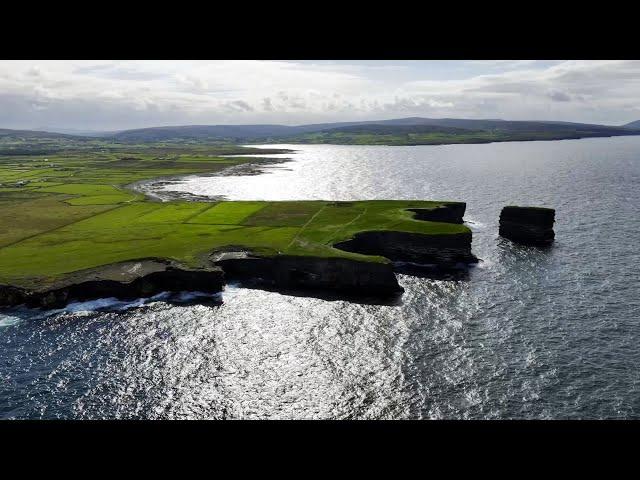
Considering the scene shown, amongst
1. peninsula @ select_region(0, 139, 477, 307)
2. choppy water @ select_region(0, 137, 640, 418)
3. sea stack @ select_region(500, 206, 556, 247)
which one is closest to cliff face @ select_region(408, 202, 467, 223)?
peninsula @ select_region(0, 139, 477, 307)

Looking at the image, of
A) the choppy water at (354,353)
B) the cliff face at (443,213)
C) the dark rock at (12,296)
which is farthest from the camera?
the cliff face at (443,213)

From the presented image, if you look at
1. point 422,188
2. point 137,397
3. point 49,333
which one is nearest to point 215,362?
point 137,397

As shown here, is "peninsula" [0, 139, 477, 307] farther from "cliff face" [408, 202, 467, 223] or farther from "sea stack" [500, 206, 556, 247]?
"sea stack" [500, 206, 556, 247]

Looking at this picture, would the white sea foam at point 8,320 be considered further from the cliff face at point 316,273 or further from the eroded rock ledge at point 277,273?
the cliff face at point 316,273

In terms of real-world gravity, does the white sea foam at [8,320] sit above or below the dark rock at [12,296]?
below

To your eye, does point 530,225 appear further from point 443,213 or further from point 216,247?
point 216,247

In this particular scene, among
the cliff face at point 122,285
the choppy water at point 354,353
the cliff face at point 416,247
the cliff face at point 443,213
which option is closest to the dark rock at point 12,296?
the cliff face at point 122,285
